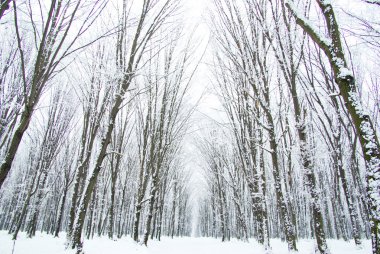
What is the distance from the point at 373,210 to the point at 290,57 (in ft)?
12.0

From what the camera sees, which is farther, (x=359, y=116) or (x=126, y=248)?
→ (x=126, y=248)

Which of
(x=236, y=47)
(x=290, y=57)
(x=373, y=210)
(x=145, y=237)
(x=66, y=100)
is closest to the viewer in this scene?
(x=373, y=210)

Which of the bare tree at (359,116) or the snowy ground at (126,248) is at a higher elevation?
the bare tree at (359,116)

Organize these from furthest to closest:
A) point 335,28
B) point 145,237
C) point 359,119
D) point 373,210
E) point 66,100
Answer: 1. point 66,100
2. point 145,237
3. point 335,28
4. point 359,119
5. point 373,210

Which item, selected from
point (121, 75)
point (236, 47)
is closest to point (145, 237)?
point (121, 75)

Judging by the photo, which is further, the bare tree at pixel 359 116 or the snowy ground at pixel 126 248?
the snowy ground at pixel 126 248

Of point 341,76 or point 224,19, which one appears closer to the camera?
point 341,76

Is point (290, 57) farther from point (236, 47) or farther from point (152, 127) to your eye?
point (152, 127)

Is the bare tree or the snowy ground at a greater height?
the bare tree

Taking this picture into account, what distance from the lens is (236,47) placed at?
6.78 meters

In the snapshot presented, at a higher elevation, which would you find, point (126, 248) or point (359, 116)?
point (359, 116)

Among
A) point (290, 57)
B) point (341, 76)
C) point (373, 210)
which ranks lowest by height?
point (373, 210)

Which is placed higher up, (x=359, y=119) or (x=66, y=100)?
(x=66, y=100)

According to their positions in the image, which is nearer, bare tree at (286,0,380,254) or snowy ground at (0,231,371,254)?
bare tree at (286,0,380,254)
